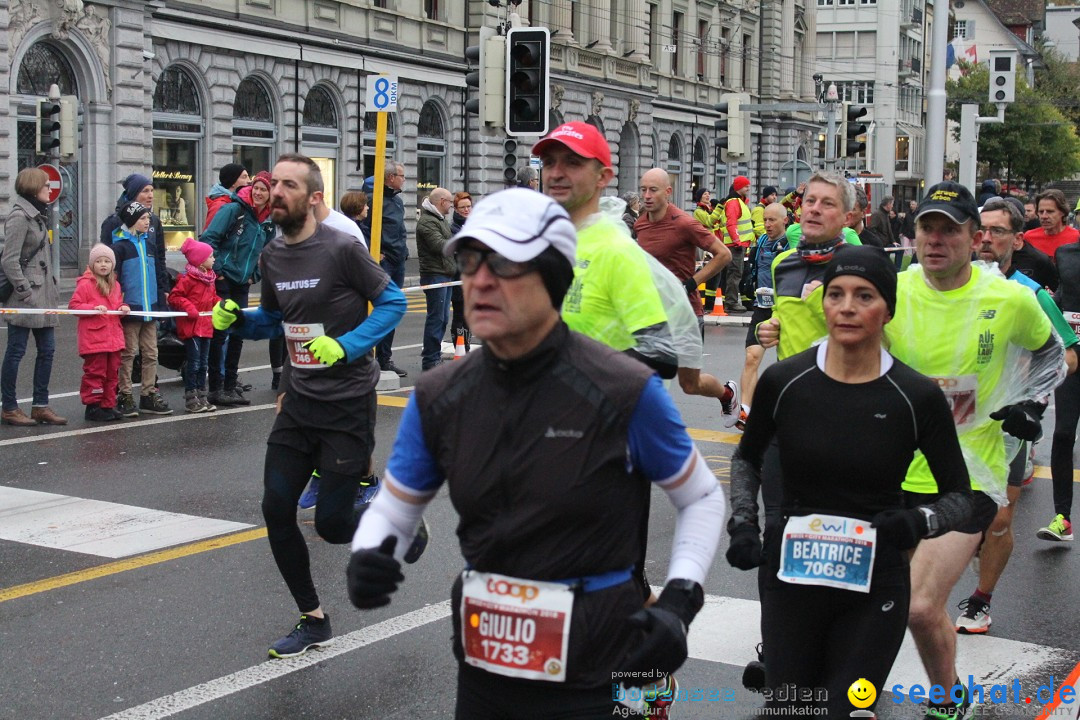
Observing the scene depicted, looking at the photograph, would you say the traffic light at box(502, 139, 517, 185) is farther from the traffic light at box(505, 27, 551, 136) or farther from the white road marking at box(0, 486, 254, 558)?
the white road marking at box(0, 486, 254, 558)

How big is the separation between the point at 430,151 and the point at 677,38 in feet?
70.3

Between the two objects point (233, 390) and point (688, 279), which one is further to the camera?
point (233, 390)

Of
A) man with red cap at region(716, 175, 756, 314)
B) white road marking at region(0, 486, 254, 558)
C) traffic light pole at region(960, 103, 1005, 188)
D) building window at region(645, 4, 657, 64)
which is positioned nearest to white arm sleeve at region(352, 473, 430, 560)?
white road marking at region(0, 486, 254, 558)

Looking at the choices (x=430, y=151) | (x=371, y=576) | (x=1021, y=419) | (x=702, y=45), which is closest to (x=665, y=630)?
(x=371, y=576)

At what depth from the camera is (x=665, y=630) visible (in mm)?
2879

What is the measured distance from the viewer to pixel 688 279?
10461 millimetres

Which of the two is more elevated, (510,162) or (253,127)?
(253,127)

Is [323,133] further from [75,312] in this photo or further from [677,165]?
[677,165]

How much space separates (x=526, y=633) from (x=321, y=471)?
2.84 m

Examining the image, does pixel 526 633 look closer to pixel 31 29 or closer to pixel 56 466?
pixel 56 466

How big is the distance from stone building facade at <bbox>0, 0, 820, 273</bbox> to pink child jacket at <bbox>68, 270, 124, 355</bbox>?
50.5 feet

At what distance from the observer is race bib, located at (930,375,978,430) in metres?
4.93

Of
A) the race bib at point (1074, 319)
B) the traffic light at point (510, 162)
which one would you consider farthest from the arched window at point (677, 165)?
the race bib at point (1074, 319)

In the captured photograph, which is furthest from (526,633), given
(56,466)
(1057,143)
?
(1057,143)
